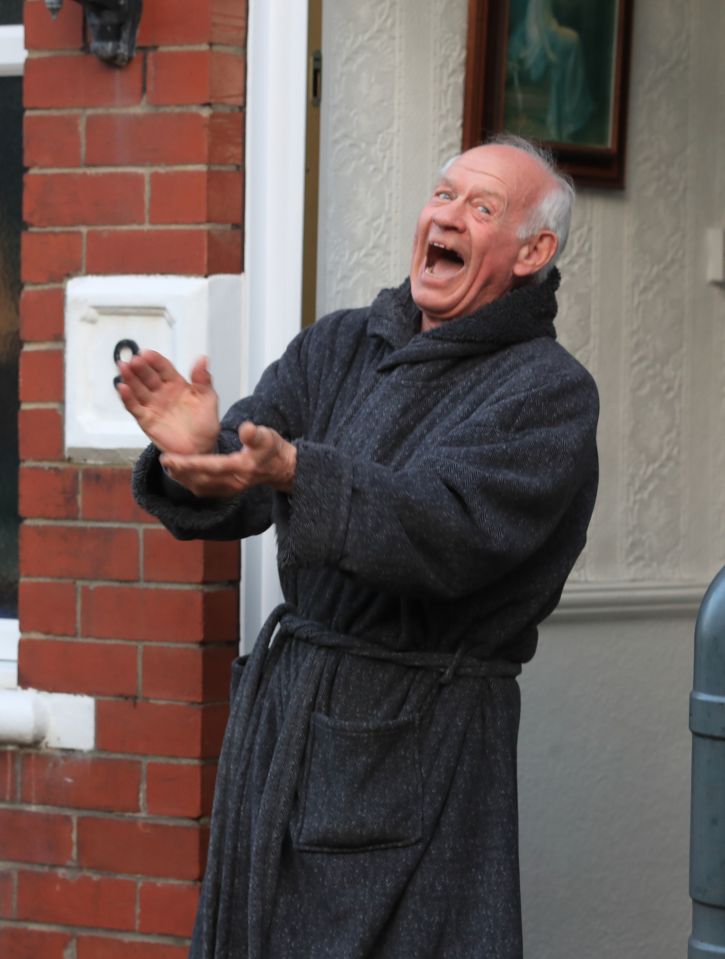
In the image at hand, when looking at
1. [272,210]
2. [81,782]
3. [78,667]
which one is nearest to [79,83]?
[272,210]

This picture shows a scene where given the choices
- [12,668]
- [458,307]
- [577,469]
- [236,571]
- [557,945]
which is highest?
[458,307]

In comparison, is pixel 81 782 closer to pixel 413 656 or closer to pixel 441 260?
pixel 413 656

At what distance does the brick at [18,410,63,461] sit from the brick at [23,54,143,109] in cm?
59

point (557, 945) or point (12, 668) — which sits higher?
point (12, 668)

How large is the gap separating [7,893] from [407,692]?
4.02 feet

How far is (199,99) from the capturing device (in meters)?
3.36

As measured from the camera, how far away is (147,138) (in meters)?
3.40

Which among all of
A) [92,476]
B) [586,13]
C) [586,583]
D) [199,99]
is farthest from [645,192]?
[92,476]

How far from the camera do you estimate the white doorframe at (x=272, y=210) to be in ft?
11.2

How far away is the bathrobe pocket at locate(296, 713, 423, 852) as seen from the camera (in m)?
2.64

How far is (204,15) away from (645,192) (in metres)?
1.26

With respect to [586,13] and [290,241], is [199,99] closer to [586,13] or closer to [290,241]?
[290,241]

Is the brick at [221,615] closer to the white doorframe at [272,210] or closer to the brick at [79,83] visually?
the white doorframe at [272,210]

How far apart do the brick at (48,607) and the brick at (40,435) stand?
0.80ft
